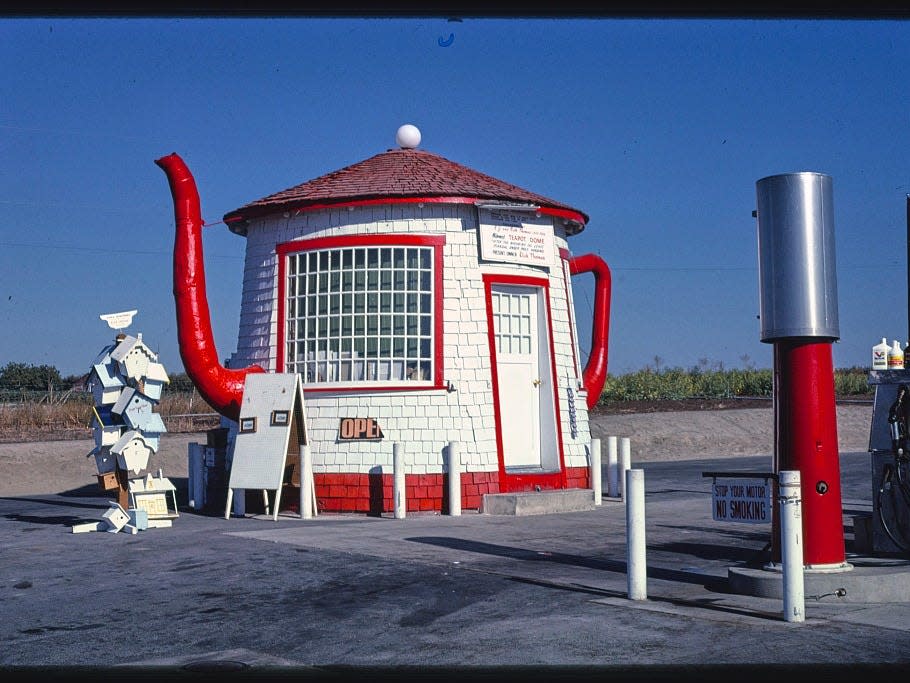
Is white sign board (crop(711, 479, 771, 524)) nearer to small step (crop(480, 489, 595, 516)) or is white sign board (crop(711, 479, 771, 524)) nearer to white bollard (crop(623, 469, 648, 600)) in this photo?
white bollard (crop(623, 469, 648, 600))

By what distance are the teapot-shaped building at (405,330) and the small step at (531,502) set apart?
33cm

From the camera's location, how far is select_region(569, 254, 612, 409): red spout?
19406 millimetres

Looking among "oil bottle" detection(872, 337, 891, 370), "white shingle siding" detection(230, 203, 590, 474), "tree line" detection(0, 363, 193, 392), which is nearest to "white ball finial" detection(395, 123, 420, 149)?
"white shingle siding" detection(230, 203, 590, 474)

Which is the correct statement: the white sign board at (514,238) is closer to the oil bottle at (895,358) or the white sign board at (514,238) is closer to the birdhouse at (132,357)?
the birdhouse at (132,357)

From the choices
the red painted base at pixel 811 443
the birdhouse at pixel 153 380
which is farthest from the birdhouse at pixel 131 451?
the red painted base at pixel 811 443

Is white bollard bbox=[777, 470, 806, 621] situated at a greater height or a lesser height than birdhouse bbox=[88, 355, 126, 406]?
lesser

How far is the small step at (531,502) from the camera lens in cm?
1563

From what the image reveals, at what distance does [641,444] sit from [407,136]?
680 inches

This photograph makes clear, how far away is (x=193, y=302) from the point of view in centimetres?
1619

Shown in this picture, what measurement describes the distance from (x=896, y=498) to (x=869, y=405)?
3292cm

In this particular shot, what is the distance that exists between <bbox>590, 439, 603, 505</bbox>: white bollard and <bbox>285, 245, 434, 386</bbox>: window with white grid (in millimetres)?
2875

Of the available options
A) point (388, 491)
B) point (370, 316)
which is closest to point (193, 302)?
point (370, 316)

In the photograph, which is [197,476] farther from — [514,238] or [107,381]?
[514,238]

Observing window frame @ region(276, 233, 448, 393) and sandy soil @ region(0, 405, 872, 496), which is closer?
window frame @ region(276, 233, 448, 393)
